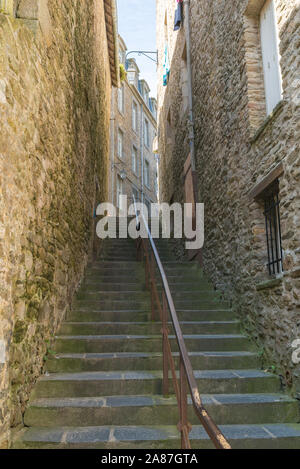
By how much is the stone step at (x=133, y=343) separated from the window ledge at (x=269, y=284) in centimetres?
72

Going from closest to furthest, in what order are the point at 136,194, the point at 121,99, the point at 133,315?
the point at 133,315 < the point at 121,99 < the point at 136,194

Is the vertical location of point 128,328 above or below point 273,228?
below

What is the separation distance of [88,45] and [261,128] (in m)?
4.03

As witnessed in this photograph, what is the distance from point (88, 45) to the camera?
7.08m

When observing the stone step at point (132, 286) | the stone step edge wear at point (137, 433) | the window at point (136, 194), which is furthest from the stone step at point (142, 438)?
the window at point (136, 194)

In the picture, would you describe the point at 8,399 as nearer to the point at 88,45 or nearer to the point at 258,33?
the point at 258,33

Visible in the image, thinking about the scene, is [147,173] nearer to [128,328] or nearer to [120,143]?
[120,143]

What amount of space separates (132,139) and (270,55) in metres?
13.9

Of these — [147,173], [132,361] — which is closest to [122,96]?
[147,173]

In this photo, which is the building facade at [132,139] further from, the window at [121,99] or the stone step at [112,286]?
the stone step at [112,286]

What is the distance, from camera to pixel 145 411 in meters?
3.43

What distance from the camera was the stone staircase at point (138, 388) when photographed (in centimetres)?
313

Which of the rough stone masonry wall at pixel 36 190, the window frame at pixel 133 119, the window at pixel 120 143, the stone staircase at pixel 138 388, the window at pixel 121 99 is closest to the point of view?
the rough stone masonry wall at pixel 36 190

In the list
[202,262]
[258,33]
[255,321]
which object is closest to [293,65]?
[258,33]
